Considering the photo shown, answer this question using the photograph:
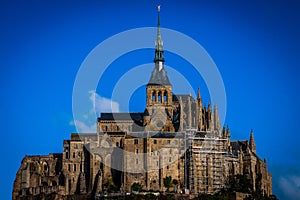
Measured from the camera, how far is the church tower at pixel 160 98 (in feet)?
442

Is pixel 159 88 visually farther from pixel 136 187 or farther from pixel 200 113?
pixel 136 187

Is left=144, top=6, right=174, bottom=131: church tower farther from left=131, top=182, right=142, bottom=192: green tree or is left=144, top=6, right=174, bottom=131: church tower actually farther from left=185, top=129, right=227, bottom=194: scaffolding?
left=131, top=182, right=142, bottom=192: green tree

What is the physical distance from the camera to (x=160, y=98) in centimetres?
13950

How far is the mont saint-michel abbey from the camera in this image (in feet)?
408

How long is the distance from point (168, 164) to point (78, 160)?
659 inches

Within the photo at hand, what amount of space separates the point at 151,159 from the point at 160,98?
17.8 metres

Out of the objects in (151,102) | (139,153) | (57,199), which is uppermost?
(151,102)

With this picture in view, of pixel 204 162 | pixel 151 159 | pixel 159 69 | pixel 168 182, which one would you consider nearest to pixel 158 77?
pixel 159 69

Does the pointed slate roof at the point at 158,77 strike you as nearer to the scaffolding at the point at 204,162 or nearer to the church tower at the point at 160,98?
the church tower at the point at 160,98

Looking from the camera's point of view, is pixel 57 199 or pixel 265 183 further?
pixel 265 183

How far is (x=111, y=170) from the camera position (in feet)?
420

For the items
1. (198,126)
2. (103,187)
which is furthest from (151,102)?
Result: (103,187)

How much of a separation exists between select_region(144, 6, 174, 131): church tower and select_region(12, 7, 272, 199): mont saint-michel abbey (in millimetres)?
222

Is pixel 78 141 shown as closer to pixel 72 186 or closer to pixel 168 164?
pixel 72 186
